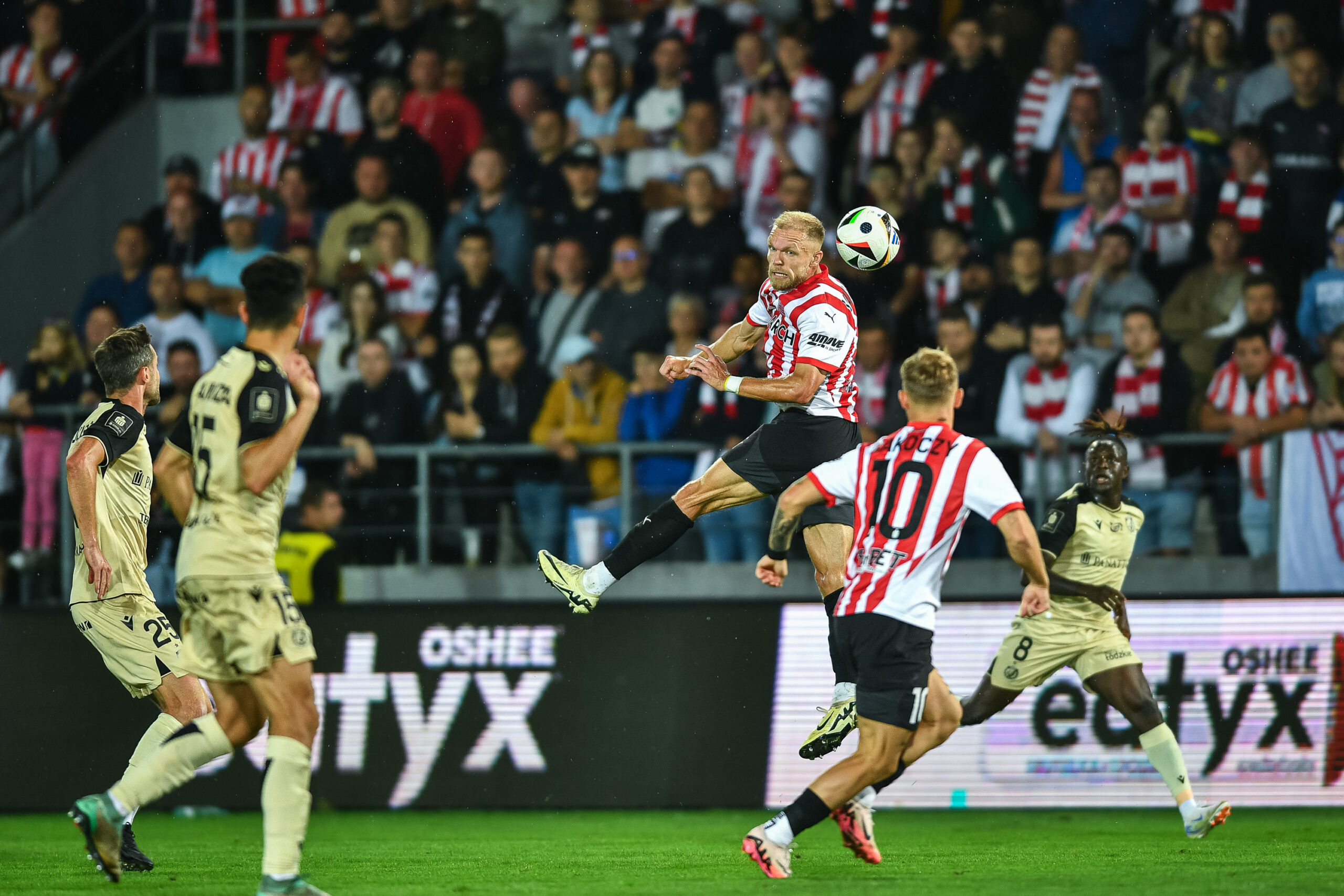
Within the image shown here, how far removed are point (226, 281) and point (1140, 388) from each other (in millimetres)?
7409

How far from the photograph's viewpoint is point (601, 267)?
13.4m

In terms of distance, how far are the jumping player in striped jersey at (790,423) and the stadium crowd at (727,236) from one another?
317cm

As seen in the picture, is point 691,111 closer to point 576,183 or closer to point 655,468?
point 576,183

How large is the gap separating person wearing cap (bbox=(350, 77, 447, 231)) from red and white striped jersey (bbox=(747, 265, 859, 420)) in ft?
21.8

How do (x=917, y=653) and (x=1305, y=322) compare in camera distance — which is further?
(x=1305, y=322)

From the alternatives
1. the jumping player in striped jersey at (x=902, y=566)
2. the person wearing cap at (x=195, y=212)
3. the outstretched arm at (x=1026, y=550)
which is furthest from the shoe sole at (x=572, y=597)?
the person wearing cap at (x=195, y=212)

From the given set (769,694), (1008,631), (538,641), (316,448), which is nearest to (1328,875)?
(1008,631)

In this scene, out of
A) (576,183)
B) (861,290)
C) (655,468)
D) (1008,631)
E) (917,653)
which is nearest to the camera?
(917,653)

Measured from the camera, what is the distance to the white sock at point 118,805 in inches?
234

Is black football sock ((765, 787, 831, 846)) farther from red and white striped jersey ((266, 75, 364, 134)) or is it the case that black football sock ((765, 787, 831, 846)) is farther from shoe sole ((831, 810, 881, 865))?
red and white striped jersey ((266, 75, 364, 134))

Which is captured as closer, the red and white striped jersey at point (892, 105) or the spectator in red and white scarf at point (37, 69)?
the red and white striped jersey at point (892, 105)

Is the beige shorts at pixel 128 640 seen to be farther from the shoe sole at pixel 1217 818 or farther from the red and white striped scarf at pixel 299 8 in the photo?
the red and white striped scarf at pixel 299 8

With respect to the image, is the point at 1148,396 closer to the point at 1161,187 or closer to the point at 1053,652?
the point at 1161,187

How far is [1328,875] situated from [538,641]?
4.97 m
